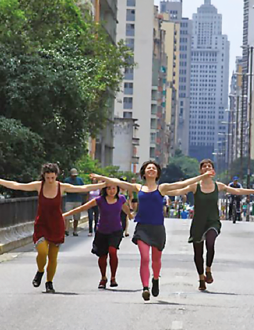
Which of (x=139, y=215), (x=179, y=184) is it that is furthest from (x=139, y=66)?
(x=139, y=215)

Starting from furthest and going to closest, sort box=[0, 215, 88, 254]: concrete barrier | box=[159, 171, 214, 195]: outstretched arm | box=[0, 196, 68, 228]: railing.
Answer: box=[0, 196, 68, 228]: railing
box=[0, 215, 88, 254]: concrete barrier
box=[159, 171, 214, 195]: outstretched arm

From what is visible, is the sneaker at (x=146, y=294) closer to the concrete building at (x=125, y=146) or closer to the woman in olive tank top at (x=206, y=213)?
the woman in olive tank top at (x=206, y=213)

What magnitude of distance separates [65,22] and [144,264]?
91.0 ft

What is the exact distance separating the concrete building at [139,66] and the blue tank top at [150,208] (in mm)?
149967

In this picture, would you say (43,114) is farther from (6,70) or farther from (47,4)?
(47,4)

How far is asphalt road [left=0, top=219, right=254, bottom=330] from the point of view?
10.8 m

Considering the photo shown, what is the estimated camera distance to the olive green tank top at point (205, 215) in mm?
14086

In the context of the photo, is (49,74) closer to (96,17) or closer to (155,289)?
(155,289)

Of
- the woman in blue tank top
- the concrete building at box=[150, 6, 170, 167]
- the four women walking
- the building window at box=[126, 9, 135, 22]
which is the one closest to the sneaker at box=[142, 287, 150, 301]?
the four women walking

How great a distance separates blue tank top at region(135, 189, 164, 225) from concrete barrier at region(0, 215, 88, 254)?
957 cm

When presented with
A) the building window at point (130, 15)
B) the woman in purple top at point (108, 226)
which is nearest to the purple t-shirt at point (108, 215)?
the woman in purple top at point (108, 226)

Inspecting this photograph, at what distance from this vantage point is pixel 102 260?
571 inches

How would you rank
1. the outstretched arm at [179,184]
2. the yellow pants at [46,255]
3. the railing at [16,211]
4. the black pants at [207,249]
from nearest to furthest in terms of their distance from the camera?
1. the outstretched arm at [179,184]
2. the yellow pants at [46,255]
3. the black pants at [207,249]
4. the railing at [16,211]

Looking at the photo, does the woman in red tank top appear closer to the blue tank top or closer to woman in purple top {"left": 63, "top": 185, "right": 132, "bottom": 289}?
woman in purple top {"left": 63, "top": 185, "right": 132, "bottom": 289}
